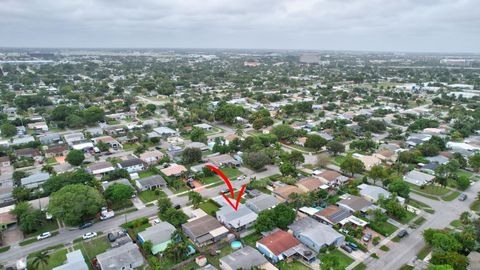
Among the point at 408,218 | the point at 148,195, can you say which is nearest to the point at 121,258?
the point at 148,195

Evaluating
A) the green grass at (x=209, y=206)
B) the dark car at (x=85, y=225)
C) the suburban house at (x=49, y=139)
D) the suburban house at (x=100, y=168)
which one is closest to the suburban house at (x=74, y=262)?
the dark car at (x=85, y=225)

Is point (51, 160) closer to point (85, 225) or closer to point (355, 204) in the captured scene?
point (85, 225)

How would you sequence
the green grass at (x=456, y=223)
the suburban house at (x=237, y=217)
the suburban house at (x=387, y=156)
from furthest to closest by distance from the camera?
the suburban house at (x=387, y=156) → the green grass at (x=456, y=223) → the suburban house at (x=237, y=217)

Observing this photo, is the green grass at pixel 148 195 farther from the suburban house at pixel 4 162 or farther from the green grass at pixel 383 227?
the suburban house at pixel 4 162

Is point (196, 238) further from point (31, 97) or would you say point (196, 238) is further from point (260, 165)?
point (31, 97)

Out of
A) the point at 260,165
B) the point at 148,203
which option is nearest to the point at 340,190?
the point at 260,165
